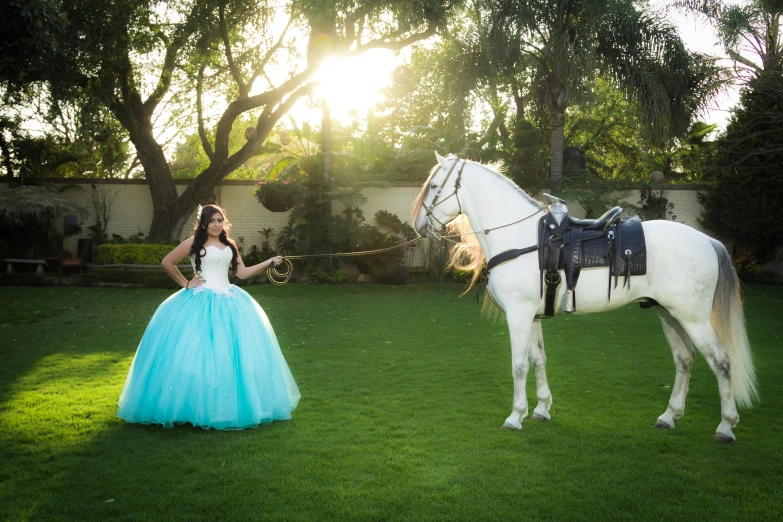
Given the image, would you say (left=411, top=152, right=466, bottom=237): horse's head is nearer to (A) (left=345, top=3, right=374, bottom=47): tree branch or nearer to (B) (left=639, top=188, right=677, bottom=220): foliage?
(A) (left=345, top=3, right=374, bottom=47): tree branch

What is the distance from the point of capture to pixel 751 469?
4.31 metres

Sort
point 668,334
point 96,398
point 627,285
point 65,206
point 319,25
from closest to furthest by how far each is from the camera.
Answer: point 627,285 → point 668,334 → point 96,398 → point 319,25 → point 65,206

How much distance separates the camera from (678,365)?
17.9 feet

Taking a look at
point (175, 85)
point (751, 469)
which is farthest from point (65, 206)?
point (751, 469)

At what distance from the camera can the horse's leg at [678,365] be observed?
528cm

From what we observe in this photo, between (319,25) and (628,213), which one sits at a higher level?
(319,25)

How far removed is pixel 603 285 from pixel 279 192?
1278cm

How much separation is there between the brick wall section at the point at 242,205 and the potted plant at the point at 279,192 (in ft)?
4.18

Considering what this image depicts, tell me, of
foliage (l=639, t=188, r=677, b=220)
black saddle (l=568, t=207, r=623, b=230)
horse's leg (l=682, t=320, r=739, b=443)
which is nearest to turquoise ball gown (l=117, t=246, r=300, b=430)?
black saddle (l=568, t=207, r=623, b=230)

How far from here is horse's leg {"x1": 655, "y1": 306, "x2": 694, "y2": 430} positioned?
5.28m

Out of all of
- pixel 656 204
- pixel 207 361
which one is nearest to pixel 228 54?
pixel 656 204

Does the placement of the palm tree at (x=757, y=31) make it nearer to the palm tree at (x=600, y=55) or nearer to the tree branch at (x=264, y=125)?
the palm tree at (x=600, y=55)

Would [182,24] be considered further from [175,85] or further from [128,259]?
[128,259]

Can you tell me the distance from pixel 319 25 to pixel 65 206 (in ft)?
25.6
